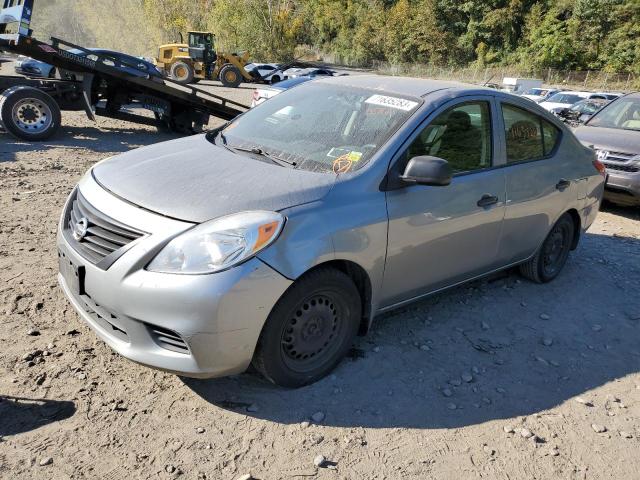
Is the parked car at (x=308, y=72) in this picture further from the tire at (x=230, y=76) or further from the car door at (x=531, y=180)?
the car door at (x=531, y=180)

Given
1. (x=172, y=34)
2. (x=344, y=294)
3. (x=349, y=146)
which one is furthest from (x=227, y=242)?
(x=172, y=34)

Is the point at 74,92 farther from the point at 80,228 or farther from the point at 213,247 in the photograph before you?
the point at 213,247

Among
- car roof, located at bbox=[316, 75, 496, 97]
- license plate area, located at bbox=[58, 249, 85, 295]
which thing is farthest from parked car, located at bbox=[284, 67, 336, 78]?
license plate area, located at bbox=[58, 249, 85, 295]

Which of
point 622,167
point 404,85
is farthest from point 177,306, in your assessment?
point 622,167

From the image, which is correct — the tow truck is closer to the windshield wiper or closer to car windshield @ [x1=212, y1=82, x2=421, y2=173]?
car windshield @ [x1=212, y1=82, x2=421, y2=173]

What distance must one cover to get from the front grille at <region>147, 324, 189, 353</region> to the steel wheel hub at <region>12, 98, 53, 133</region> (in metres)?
8.47

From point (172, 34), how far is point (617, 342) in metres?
64.6

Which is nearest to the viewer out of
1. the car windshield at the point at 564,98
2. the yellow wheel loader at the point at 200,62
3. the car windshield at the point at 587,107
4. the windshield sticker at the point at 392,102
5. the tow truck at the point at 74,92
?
the windshield sticker at the point at 392,102

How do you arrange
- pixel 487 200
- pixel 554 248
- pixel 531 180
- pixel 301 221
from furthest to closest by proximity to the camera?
1. pixel 554 248
2. pixel 531 180
3. pixel 487 200
4. pixel 301 221

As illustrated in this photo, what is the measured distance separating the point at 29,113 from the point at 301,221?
8728mm

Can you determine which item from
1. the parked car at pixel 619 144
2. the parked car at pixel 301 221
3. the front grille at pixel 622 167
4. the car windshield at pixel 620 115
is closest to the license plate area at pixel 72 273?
the parked car at pixel 301 221

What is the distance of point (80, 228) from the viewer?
9.75 ft

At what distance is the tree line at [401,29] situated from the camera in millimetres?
49844

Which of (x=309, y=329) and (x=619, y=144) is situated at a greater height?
(x=619, y=144)
